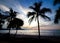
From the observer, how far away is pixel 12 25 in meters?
Result: 27.4

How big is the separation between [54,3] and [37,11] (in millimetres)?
8070

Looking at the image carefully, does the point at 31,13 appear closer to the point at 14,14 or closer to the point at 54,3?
the point at 14,14

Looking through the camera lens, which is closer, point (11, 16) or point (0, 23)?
point (11, 16)

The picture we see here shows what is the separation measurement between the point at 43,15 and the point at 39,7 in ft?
6.24

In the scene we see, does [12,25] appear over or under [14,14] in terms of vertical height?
under

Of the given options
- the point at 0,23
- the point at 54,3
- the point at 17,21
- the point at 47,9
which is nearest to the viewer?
the point at 54,3

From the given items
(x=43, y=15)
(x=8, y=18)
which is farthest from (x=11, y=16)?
(x=43, y=15)

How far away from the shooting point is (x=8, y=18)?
27.8 metres

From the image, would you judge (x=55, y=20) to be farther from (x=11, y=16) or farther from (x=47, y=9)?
(x=11, y=16)

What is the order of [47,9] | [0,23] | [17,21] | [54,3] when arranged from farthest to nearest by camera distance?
[0,23] → [17,21] → [47,9] → [54,3]

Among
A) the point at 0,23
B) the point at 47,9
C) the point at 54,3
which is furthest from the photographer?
the point at 0,23

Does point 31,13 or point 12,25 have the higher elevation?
point 31,13

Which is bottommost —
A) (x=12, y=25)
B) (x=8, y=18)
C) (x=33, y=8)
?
(x=12, y=25)

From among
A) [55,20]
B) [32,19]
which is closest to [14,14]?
[32,19]
